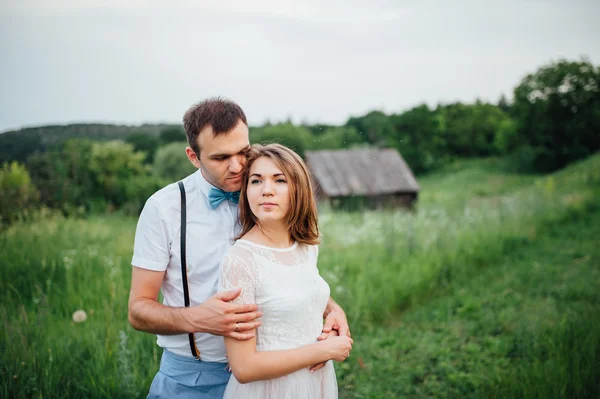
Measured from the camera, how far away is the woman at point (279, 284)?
6.20 feet

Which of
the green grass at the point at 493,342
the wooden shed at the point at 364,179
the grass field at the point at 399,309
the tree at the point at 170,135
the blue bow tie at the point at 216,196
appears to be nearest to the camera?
the blue bow tie at the point at 216,196

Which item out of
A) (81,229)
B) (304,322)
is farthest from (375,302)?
(81,229)

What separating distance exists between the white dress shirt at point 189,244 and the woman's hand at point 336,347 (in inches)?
22.5

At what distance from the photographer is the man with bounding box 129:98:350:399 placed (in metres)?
2.09

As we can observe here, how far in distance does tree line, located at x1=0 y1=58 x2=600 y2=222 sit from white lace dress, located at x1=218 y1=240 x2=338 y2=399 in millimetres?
722

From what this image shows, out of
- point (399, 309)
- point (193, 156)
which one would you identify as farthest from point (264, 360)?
point (399, 309)

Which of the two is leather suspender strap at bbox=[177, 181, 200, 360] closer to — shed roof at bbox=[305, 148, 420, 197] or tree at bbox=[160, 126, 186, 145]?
tree at bbox=[160, 126, 186, 145]

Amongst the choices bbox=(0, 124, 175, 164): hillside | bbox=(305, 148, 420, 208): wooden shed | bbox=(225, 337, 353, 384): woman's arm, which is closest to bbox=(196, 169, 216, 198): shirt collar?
bbox=(225, 337, 353, 384): woman's arm

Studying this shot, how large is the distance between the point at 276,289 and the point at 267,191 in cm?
47

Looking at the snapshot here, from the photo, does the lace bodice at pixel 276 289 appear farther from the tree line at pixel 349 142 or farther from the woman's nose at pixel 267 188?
the tree line at pixel 349 142

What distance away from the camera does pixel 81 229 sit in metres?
6.59

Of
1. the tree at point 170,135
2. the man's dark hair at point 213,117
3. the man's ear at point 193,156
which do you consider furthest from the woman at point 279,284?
the tree at point 170,135

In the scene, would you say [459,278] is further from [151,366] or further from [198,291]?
[198,291]

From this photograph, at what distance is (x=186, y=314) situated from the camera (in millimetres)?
1914
